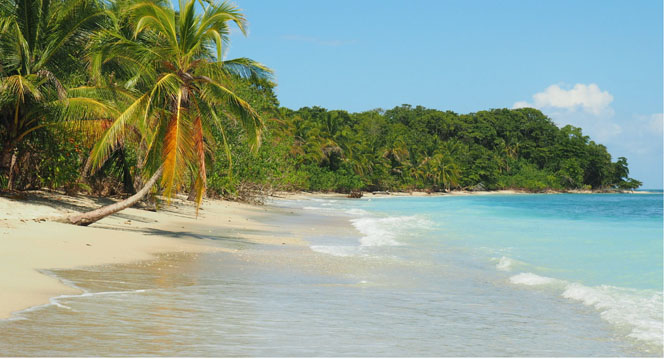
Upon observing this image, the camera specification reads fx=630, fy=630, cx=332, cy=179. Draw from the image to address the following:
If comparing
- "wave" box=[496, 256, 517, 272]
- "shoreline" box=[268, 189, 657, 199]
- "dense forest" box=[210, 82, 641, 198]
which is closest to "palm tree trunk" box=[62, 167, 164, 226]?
"wave" box=[496, 256, 517, 272]

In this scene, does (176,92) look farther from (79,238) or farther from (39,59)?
(39,59)

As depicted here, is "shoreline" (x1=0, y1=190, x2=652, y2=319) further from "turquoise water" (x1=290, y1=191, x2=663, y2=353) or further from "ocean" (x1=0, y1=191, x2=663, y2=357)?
"turquoise water" (x1=290, y1=191, x2=663, y2=353)

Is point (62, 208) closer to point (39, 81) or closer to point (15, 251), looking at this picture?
point (39, 81)

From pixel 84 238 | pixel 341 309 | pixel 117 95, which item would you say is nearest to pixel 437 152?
pixel 117 95

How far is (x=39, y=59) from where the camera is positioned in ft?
47.0

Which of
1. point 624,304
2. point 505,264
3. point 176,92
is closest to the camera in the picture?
point 624,304

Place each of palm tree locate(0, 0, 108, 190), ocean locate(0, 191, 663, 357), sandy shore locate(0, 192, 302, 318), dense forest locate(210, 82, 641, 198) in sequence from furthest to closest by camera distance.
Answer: dense forest locate(210, 82, 641, 198)
palm tree locate(0, 0, 108, 190)
sandy shore locate(0, 192, 302, 318)
ocean locate(0, 191, 663, 357)

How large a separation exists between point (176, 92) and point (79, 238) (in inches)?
132

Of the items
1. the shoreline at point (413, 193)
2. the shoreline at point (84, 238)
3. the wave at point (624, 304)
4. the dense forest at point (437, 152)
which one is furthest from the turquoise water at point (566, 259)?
the shoreline at point (413, 193)

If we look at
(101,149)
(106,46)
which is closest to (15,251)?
(101,149)

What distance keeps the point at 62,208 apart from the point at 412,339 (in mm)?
12165

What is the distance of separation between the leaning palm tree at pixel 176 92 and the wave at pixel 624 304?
6.52 metres

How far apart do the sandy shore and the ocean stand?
408 millimetres

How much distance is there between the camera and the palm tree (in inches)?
535
